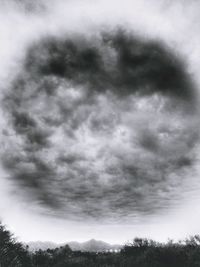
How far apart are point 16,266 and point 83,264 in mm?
12212

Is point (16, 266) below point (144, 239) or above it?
below

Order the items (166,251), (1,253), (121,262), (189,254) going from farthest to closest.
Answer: (121,262), (166,251), (189,254), (1,253)

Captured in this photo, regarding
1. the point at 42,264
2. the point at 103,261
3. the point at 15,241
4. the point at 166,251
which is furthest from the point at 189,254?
the point at 42,264

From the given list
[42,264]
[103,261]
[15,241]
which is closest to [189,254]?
[103,261]

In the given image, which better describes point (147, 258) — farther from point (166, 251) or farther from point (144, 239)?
point (144, 239)

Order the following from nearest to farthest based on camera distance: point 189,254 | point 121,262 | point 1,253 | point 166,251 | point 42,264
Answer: point 1,253, point 189,254, point 166,251, point 121,262, point 42,264

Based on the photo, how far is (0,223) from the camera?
19891 mm

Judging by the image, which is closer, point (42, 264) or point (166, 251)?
point (166, 251)

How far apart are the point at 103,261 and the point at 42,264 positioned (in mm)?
6484

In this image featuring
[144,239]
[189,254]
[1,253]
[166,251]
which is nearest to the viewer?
[1,253]

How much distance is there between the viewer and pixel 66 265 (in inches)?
1160

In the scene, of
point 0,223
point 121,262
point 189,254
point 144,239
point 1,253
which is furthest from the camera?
point 144,239

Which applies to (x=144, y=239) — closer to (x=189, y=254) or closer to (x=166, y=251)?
(x=166, y=251)

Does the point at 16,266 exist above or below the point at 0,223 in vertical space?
below
